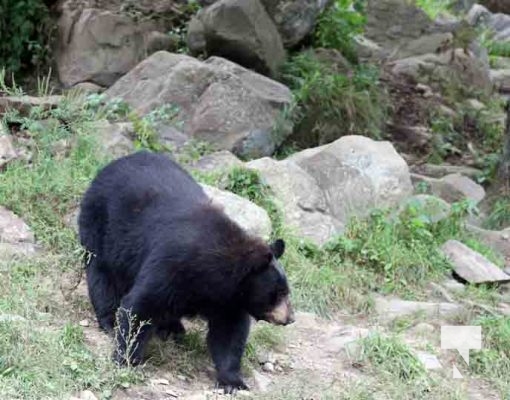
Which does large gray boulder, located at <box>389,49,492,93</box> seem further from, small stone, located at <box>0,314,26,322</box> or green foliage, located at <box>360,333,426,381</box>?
small stone, located at <box>0,314,26,322</box>

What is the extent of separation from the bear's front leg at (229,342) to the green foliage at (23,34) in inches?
263

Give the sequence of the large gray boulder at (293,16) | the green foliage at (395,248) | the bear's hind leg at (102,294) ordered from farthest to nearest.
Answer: the large gray boulder at (293,16)
the green foliage at (395,248)
the bear's hind leg at (102,294)

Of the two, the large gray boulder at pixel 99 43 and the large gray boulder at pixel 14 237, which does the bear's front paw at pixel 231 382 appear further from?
the large gray boulder at pixel 99 43

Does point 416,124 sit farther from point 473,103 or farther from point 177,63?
point 177,63

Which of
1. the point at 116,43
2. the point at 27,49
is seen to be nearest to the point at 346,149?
the point at 116,43

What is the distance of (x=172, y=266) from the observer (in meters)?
5.53

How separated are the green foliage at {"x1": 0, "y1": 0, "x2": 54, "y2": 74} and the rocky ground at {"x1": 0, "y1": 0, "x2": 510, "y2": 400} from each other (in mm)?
241

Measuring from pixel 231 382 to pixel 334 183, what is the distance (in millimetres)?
3665

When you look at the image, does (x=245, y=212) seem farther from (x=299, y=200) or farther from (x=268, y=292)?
(x=268, y=292)

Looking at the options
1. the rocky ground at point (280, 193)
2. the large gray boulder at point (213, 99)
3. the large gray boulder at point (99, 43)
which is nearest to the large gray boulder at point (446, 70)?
the rocky ground at point (280, 193)

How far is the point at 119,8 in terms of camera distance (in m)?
12.0

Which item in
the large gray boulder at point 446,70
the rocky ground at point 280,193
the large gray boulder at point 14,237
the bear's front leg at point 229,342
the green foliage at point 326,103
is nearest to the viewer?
the bear's front leg at point 229,342

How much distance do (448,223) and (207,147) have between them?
2410 millimetres

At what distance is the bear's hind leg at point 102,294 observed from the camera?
20.1 ft
